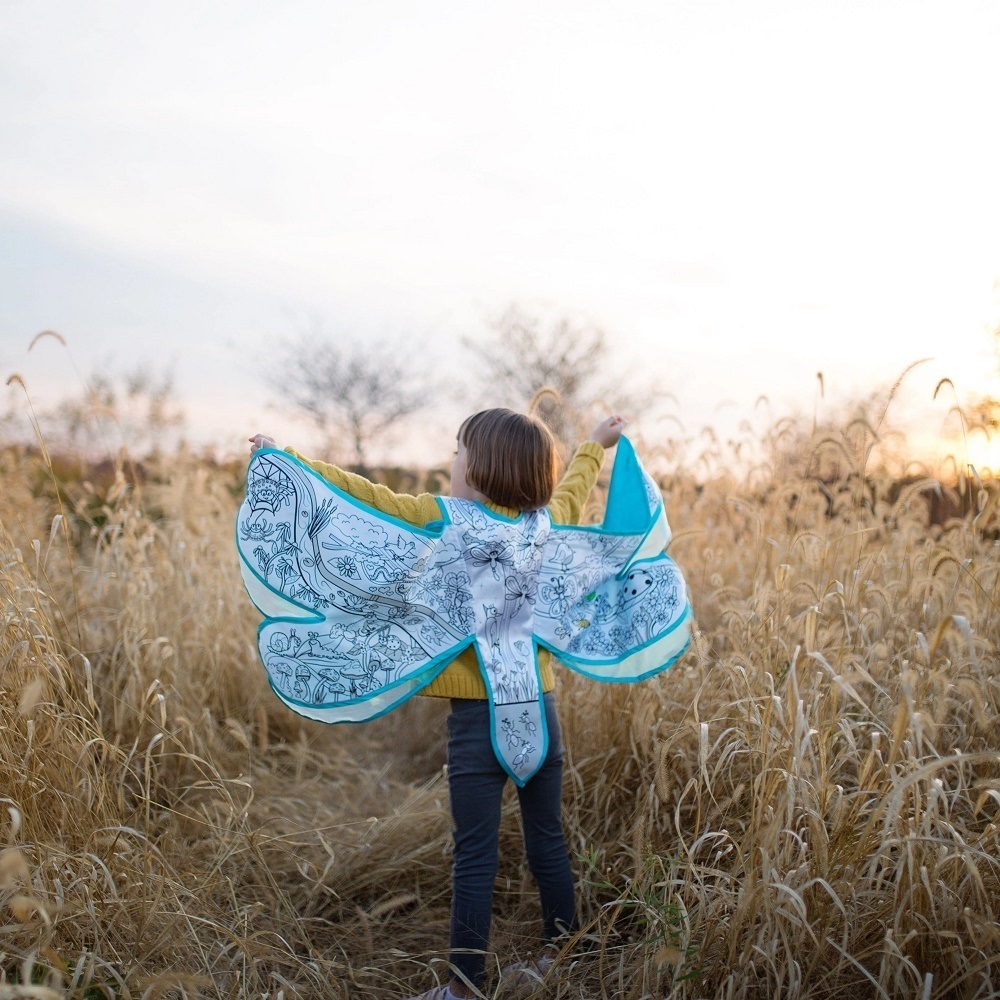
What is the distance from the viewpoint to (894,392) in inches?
100

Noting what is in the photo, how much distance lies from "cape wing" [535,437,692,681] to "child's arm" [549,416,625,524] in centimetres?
8

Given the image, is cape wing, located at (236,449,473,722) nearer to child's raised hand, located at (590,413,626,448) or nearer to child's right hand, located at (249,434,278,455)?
child's right hand, located at (249,434,278,455)

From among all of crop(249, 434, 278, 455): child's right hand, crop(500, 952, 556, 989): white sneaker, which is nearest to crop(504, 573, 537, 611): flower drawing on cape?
crop(249, 434, 278, 455): child's right hand

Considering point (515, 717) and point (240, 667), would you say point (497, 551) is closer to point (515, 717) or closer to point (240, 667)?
point (515, 717)

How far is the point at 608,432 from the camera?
2.64m

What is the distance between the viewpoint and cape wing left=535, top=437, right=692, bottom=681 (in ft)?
8.03

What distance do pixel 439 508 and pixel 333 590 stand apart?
0.39m

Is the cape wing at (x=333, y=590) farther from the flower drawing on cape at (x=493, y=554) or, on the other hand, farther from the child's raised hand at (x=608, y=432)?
the child's raised hand at (x=608, y=432)

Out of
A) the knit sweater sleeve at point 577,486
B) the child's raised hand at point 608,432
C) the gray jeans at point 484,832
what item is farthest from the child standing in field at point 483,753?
the child's raised hand at point 608,432

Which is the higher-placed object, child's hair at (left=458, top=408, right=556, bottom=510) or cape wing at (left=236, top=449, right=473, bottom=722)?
child's hair at (left=458, top=408, right=556, bottom=510)

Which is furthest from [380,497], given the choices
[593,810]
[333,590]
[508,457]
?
[593,810]

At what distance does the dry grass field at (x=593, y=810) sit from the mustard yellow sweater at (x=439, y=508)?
1.80 ft

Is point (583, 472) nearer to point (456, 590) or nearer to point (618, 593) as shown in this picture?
point (618, 593)

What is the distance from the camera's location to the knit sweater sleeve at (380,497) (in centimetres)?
233
